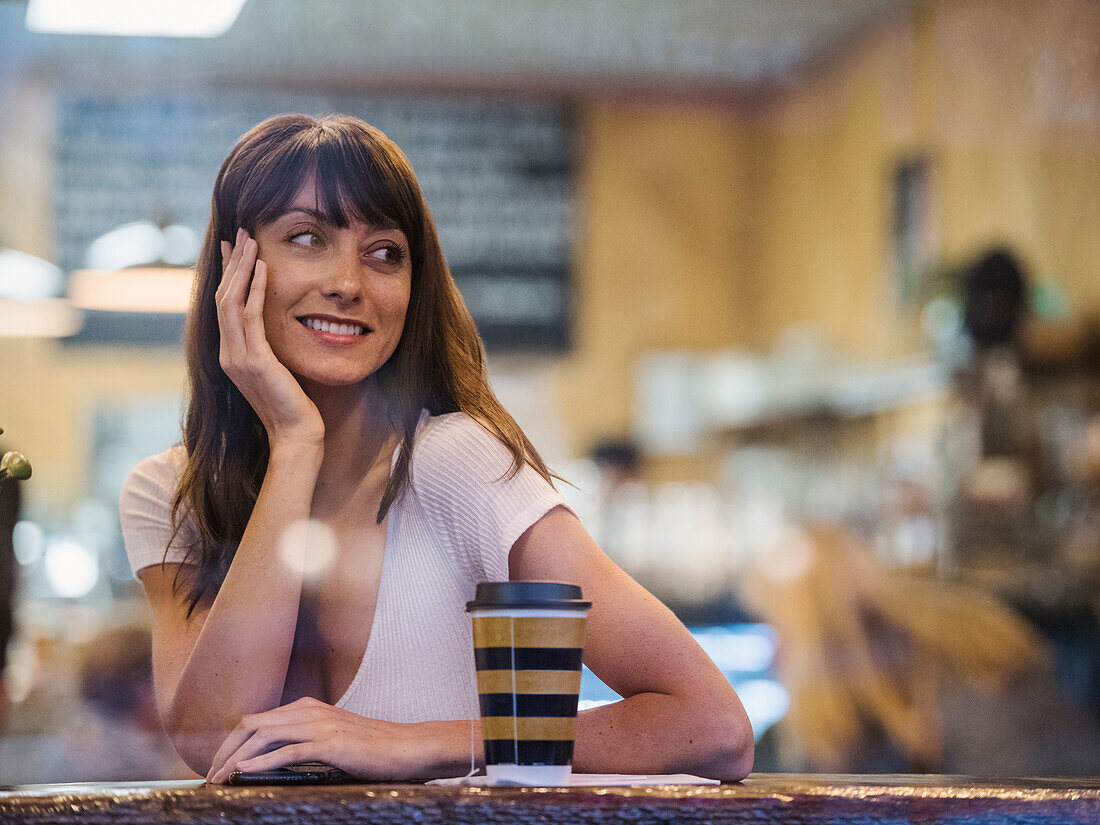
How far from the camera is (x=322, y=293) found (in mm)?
873

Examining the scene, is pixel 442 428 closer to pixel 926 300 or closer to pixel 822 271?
pixel 926 300

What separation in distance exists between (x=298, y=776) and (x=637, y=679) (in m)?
0.25

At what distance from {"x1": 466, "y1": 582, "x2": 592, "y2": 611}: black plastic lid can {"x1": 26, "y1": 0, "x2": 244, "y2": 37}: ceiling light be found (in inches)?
46.4

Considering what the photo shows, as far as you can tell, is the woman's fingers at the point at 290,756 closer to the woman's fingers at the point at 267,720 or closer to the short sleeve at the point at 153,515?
the woman's fingers at the point at 267,720

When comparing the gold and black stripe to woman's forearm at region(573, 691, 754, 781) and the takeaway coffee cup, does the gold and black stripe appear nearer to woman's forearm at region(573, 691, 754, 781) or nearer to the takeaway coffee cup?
the takeaway coffee cup

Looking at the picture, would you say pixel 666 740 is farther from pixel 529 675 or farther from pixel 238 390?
pixel 238 390

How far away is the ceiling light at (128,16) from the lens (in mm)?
1643

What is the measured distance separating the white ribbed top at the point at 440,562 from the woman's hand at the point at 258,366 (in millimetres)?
93

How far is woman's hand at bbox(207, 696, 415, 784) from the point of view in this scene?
72 centimetres

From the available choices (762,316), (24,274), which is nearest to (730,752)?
(24,274)

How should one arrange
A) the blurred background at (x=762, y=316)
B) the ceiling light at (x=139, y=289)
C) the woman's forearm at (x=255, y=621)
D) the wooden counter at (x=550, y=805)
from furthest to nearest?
the blurred background at (x=762, y=316), the ceiling light at (x=139, y=289), the woman's forearm at (x=255, y=621), the wooden counter at (x=550, y=805)

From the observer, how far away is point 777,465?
13.2ft

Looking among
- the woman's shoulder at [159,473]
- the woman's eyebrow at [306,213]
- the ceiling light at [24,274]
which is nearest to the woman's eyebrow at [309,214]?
the woman's eyebrow at [306,213]

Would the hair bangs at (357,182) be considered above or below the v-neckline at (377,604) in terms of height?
above
